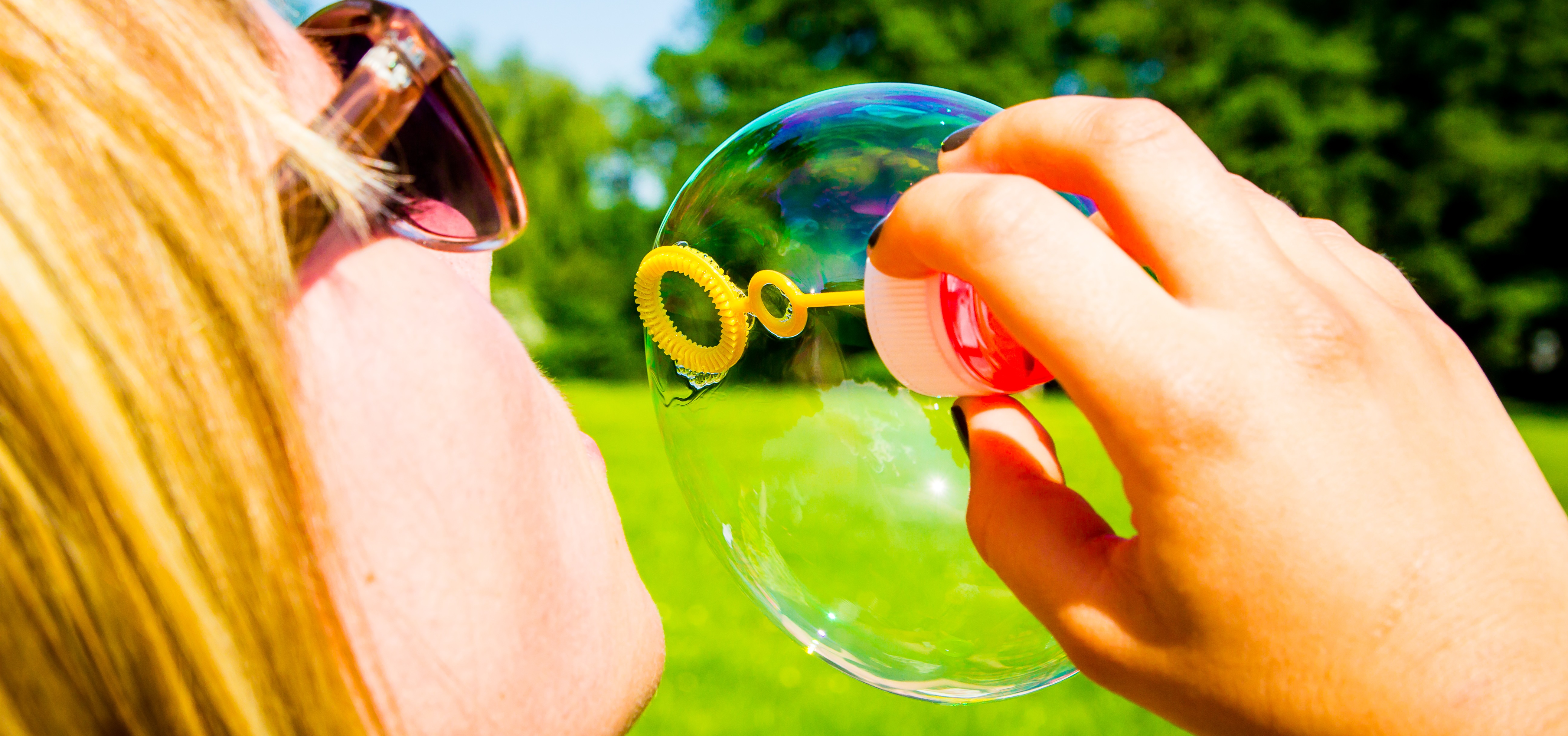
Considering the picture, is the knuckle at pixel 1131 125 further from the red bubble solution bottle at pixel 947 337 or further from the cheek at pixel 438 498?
the cheek at pixel 438 498

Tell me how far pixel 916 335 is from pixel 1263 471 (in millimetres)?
A: 373

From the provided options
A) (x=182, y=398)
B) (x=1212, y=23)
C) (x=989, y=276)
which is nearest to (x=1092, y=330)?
(x=989, y=276)

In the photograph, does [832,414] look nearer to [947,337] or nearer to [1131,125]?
[947,337]

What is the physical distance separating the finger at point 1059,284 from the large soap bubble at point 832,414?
12.7 inches

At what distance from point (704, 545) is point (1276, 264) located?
202 inches

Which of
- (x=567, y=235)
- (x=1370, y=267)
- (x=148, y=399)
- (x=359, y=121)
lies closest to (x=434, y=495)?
(x=148, y=399)

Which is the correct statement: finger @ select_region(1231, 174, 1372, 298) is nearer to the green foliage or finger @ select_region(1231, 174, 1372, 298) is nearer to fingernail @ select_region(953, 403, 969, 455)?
fingernail @ select_region(953, 403, 969, 455)

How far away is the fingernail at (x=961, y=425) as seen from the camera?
3.65 ft

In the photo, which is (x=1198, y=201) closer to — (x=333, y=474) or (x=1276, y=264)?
(x=1276, y=264)

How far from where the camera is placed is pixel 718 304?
4.05 feet

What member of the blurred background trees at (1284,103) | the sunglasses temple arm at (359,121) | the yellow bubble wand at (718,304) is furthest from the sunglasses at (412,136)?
the blurred background trees at (1284,103)

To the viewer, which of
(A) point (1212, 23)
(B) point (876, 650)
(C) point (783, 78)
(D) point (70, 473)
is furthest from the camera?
(A) point (1212, 23)

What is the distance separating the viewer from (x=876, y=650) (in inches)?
52.8

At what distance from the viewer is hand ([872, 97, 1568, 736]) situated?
2.52 ft
